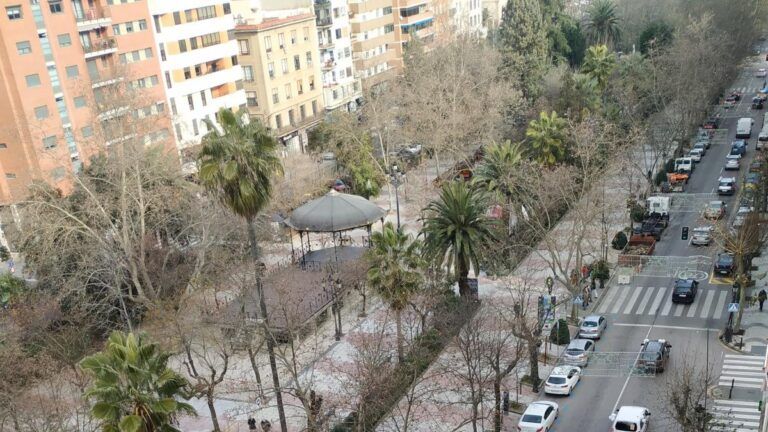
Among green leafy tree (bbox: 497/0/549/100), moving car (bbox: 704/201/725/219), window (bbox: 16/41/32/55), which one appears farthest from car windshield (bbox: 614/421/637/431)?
green leafy tree (bbox: 497/0/549/100)

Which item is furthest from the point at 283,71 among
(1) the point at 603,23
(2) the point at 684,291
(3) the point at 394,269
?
(2) the point at 684,291

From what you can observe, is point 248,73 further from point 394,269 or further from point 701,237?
point 394,269

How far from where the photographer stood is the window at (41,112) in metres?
59.5

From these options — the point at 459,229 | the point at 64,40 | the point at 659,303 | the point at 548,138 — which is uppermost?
the point at 64,40

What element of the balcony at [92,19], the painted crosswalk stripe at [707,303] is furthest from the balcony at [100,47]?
the painted crosswalk stripe at [707,303]

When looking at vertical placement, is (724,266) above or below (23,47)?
below

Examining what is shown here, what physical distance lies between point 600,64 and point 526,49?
28.1 feet

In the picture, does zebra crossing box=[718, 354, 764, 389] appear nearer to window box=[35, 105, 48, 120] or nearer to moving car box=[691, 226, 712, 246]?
moving car box=[691, 226, 712, 246]

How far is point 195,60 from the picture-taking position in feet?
241

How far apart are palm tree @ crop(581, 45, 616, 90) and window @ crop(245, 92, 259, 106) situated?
37183 millimetres

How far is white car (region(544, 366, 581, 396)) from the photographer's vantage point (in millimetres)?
36688

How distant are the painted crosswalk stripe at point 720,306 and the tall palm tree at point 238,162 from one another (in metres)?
28.6

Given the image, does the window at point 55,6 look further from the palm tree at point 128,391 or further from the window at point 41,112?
the palm tree at point 128,391

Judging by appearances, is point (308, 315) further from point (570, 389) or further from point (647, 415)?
point (647, 415)
